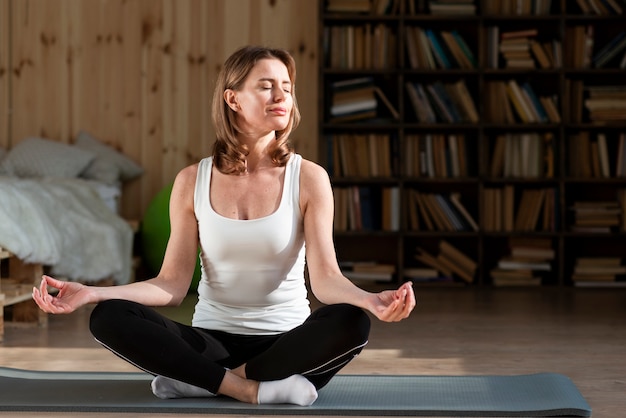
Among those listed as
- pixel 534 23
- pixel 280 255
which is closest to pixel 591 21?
pixel 534 23

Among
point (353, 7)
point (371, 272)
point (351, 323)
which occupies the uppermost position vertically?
point (353, 7)

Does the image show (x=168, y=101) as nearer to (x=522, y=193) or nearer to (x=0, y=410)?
(x=522, y=193)

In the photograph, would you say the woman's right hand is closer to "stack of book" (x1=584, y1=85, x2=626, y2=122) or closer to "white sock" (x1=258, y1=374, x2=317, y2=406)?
"white sock" (x1=258, y1=374, x2=317, y2=406)

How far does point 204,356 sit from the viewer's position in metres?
2.31

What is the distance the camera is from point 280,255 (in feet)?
7.75

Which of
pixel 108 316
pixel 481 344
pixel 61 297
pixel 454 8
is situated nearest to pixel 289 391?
pixel 108 316

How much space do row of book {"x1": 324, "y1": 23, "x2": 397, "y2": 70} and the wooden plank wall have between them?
0.17 meters

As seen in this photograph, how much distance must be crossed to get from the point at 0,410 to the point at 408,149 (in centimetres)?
364

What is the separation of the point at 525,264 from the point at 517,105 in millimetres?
847

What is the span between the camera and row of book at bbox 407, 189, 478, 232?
222 inches

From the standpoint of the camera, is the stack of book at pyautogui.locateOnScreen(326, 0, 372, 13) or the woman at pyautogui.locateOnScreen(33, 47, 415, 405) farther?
the stack of book at pyautogui.locateOnScreen(326, 0, 372, 13)

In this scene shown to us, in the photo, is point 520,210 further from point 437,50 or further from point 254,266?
point 254,266

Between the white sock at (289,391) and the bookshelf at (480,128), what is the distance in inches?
130

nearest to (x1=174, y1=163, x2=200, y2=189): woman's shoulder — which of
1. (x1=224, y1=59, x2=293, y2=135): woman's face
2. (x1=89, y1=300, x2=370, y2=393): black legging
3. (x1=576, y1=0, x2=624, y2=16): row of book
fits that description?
(x1=224, y1=59, x2=293, y2=135): woman's face
